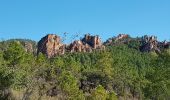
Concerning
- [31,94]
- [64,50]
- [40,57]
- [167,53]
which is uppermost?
[64,50]

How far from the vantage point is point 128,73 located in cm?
10744

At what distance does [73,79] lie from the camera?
7044 cm

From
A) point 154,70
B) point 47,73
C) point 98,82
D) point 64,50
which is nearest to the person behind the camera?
point 154,70

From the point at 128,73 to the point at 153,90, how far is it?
59044 millimetres

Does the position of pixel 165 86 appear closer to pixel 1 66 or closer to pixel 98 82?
pixel 1 66

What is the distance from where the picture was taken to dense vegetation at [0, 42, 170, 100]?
4756 centimetres

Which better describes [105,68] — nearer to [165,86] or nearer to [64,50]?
[165,86]

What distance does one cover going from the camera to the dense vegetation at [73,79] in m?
47.6

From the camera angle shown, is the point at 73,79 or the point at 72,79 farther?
the point at 73,79

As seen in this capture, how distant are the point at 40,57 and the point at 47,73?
15427 millimetres

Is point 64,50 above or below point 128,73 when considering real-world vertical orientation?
above

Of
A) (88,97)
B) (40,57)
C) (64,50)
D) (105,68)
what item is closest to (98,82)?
(105,68)

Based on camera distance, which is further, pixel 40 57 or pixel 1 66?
pixel 40 57

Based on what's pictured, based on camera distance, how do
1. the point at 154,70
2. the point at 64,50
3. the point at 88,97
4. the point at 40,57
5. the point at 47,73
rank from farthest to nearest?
the point at 64,50
the point at 40,57
the point at 47,73
the point at 88,97
the point at 154,70
